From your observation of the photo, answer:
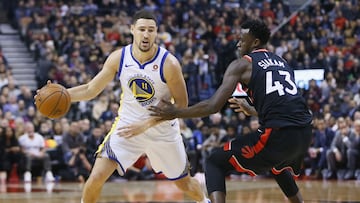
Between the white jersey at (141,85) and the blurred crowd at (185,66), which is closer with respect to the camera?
the white jersey at (141,85)

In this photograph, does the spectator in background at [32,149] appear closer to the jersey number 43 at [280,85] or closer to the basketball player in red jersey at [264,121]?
the basketball player in red jersey at [264,121]

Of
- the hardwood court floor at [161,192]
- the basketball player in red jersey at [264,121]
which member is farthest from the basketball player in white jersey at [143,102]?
the hardwood court floor at [161,192]

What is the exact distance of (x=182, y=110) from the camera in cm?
592

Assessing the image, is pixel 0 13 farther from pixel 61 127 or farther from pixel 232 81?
pixel 232 81

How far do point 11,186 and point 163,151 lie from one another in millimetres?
6757

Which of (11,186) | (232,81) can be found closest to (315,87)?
(11,186)

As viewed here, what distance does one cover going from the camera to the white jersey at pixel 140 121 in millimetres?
6965

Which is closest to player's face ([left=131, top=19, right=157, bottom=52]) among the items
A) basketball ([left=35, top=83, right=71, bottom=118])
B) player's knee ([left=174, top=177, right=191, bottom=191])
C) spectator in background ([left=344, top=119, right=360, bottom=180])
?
basketball ([left=35, top=83, right=71, bottom=118])

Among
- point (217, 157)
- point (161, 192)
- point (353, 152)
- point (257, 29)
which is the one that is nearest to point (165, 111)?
point (217, 157)

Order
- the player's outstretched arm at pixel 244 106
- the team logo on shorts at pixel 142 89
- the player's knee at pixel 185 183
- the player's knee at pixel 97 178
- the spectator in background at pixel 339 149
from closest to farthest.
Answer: the player's knee at pixel 97 178, the player's outstretched arm at pixel 244 106, the team logo on shorts at pixel 142 89, the player's knee at pixel 185 183, the spectator in background at pixel 339 149

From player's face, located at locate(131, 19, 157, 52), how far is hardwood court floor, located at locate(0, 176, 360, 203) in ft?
12.1

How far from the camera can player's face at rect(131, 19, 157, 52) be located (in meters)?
6.95

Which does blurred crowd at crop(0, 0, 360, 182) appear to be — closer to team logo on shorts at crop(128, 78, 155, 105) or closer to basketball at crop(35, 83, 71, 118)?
basketball at crop(35, 83, 71, 118)

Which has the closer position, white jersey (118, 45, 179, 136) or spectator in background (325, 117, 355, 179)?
white jersey (118, 45, 179, 136)
